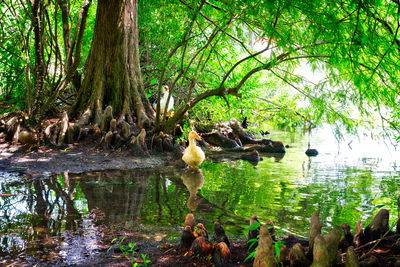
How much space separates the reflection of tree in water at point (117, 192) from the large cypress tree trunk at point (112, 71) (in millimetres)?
3065

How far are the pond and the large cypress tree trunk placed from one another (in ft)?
9.66

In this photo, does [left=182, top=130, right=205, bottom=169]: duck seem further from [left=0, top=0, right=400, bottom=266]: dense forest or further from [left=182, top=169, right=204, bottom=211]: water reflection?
[left=182, top=169, right=204, bottom=211]: water reflection

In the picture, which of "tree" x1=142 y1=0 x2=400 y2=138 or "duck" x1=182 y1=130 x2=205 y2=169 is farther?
"duck" x1=182 y1=130 x2=205 y2=169

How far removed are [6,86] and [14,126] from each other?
3433mm

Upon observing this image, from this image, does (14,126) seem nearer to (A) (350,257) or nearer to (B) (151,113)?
(B) (151,113)

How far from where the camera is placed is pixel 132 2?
11523 millimetres

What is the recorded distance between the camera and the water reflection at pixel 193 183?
6008 millimetres

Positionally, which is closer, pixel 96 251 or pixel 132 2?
pixel 96 251

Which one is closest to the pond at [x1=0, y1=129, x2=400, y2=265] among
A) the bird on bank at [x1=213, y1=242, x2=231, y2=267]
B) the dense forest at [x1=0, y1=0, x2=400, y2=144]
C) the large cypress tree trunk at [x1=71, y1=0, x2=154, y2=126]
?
the bird on bank at [x1=213, y1=242, x2=231, y2=267]

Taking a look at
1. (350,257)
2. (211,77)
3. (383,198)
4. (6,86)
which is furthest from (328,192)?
(6,86)

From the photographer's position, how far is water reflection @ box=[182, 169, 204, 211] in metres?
6.01

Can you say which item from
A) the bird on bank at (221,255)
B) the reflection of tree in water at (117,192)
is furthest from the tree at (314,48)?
the reflection of tree in water at (117,192)

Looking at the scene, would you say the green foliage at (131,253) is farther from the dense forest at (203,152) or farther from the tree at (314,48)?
the tree at (314,48)

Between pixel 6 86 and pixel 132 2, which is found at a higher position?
pixel 132 2
